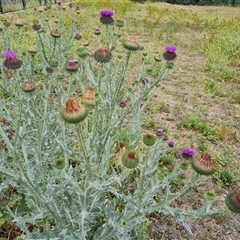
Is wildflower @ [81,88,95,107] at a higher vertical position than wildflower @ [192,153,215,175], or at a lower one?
higher

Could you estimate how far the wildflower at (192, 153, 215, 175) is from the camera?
59.6 inches

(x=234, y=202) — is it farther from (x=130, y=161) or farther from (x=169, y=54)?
(x=169, y=54)

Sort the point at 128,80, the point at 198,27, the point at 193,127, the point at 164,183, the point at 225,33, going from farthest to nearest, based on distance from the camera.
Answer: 1. the point at 198,27
2. the point at 225,33
3. the point at 128,80
4. the point at 193,127
5. the point at 164,183

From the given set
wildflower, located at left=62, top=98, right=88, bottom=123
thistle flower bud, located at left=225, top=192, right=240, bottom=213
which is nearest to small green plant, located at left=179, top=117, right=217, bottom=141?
thistle flower bud, located at left=225, top=192, right=240, bottom=213

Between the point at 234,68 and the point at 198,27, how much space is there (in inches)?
181

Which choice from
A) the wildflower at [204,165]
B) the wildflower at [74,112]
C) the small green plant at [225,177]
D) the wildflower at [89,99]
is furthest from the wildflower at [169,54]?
the small green plant at [225,177]

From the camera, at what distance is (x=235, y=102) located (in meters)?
5.06

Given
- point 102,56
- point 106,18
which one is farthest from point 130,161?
point 106,18

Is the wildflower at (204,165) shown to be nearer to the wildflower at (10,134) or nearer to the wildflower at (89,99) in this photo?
the wildflower at (89,99)

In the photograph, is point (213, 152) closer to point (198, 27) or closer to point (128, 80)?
point (128, 80)

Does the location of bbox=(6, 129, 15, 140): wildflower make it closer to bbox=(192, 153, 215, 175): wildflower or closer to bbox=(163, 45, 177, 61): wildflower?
bbox=(163, 45, 177, 61): wildflower

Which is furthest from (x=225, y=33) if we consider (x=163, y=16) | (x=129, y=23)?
(x=163, y=16)

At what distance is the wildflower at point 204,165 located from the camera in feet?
4.97

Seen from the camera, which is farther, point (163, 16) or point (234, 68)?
point (163, 16)
